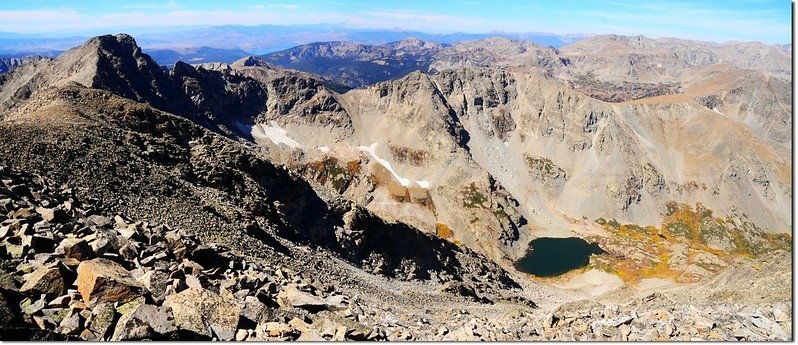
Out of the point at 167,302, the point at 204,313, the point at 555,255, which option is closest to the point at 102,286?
the point at 167,302

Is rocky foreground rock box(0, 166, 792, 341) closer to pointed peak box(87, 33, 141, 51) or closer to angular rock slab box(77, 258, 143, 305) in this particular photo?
angular rock slab box(77, 258, 143, 305)

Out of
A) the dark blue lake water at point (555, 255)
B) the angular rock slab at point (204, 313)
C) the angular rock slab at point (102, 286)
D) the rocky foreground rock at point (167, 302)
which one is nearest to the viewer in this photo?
the rocky foreground rock at point (167, 302)

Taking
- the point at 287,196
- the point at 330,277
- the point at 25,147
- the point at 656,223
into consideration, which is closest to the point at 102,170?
the point at 25,147

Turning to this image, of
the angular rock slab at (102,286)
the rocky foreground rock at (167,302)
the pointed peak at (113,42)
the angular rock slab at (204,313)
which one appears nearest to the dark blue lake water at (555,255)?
the rocky foreground rock at (167,302)

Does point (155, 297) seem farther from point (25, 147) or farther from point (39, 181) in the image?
point (25, 147)

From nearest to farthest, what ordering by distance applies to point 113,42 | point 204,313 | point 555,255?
point 204,313 < point 555,255 < point 113,42

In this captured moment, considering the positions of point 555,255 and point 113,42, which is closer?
point 555,255

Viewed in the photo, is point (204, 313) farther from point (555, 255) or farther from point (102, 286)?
point (555, 255)

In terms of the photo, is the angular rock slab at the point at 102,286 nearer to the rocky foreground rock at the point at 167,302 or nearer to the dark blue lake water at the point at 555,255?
the rocky foreground rock at the point at 167,302
